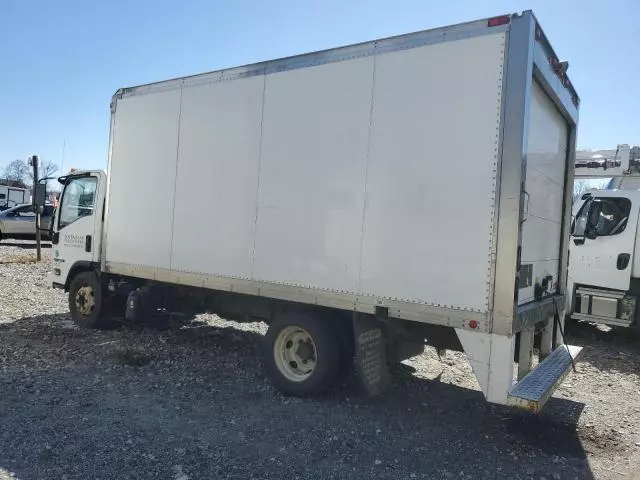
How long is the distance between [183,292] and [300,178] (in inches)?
102

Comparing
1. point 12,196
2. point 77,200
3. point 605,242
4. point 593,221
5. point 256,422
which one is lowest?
point 256,422

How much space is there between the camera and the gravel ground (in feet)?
12.0

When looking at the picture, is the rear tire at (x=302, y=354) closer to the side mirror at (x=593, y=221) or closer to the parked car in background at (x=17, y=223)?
the side mirror at (x=593, y=221)

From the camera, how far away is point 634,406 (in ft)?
17.8

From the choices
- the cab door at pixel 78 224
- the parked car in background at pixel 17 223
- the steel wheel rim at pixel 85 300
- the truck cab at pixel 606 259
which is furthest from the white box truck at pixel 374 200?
the parked car in background at pixel 17 223

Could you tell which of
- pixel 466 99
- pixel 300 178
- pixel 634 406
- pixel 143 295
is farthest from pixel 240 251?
pixel 634 406

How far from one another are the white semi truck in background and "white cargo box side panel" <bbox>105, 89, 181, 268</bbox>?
6.35 m

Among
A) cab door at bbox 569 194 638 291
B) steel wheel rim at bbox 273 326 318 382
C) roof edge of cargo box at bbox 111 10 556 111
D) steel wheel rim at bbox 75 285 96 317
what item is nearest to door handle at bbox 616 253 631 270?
cab door at bbox 569 194 638 291

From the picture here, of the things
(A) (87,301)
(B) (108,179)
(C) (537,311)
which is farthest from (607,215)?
(A) (87,301)

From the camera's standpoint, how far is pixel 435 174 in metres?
4.11

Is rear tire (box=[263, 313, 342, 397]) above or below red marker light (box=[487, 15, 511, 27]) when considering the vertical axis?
below

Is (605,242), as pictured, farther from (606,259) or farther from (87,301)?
(87,301)

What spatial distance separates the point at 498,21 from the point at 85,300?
21.6 feet

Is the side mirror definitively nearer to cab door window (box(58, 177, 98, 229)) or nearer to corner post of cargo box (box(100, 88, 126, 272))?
corner post of cargo box (box(100, 88, 126, 272))
